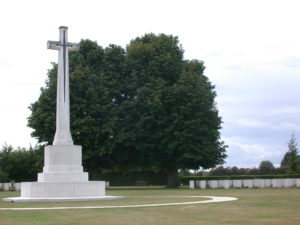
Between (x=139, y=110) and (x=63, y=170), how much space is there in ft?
50.2

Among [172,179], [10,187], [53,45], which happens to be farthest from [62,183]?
[10,187]

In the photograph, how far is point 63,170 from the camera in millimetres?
26719

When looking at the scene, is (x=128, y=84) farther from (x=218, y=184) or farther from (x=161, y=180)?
(x=161, y=180)

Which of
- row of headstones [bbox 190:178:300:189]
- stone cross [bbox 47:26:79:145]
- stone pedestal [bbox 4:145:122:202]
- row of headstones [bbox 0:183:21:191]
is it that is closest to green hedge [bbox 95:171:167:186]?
row of headstones [bbox 0:183:21:191]

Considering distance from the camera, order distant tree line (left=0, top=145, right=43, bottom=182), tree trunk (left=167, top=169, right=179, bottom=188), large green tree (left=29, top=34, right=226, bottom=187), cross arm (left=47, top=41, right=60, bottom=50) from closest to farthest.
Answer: cross arm (left=47, top=41, right=60, bottom=50) → large green tree (left=29, top=34, right=226, bottom=187) → tree trunk (left=167, top=169, right=179, bottom=188) → distant tree line (left=0, top=145, right=43, bottom=182)

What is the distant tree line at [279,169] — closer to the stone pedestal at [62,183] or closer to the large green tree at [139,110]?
the large green tree at [139,110]

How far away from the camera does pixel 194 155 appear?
39719 millimetres

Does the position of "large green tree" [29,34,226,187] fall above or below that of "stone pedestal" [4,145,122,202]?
above

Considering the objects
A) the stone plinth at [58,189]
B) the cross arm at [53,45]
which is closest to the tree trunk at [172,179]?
the stone plinth at [58,189]

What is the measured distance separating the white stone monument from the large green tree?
466 inches

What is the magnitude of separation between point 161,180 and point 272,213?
44.2m

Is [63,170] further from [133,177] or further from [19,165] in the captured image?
[133,177]

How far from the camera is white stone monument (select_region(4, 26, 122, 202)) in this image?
24.9 meters

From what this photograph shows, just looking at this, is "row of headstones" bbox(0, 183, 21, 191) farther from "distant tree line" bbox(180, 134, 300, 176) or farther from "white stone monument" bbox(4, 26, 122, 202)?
A: "distant tree line" bbox(180, 134, 300, 176)
